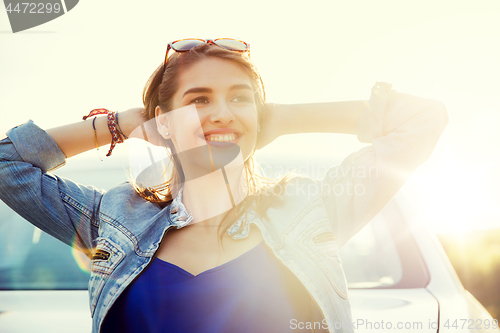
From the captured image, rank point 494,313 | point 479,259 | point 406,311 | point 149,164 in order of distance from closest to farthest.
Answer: point 406,311 → point 149,164 → point 494,313 → point 479,259

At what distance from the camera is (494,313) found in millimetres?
3939

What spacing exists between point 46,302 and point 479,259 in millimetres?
4873

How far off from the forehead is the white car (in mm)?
1018

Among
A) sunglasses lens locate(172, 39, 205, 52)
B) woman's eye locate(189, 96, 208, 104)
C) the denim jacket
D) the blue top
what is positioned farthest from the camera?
sunglasses lens locate(172, 39, 205, 52)

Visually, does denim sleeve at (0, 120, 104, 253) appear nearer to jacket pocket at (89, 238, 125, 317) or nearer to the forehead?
jacket pocket at (89, 238, 125, 317)

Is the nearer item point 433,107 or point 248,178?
point 433,107

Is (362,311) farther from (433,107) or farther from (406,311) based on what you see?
(433,107)

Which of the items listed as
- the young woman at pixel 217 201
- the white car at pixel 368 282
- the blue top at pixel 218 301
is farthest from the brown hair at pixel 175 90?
the white car at pixel 368 282

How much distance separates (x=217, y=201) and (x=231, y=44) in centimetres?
75

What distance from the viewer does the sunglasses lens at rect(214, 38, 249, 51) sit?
1.74 metres

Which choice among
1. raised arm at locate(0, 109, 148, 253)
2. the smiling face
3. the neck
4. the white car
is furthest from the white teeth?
the white car

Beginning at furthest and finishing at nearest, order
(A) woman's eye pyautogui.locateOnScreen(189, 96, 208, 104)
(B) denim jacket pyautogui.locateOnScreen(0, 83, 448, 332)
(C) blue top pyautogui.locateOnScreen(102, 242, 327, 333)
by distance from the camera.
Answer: (A) woman's eye pyautogui.locateOnScreen(189, 96, 208, 104), (B) denim jacket pyautogui.locateOnScreen(0, 83, 448, 332), (C) blue top pyautogui.locateOnScreen(102, 242, 327, 333)

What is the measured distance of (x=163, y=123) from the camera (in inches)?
70.6

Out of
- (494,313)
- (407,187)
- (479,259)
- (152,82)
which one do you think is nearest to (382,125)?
(407,187)
